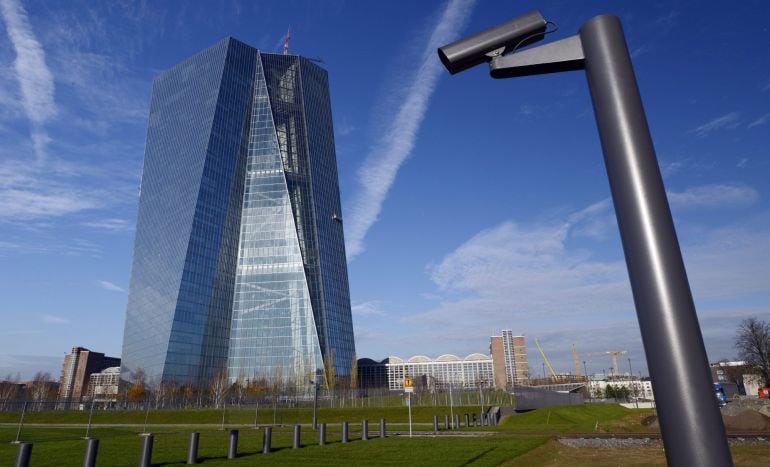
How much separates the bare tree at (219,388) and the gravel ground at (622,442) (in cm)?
7459

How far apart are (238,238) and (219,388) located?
4098 cm

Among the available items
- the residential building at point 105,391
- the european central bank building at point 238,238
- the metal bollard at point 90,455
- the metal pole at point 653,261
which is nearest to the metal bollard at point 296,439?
the metal bollard at point 90,455

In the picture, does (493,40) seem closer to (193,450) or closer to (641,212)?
(641,212)

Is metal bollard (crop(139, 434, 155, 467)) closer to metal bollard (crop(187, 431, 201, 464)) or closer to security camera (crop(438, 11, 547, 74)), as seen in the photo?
metal bollard (crop(187, 431, 201, 464))

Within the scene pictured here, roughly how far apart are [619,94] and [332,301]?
119416 mm

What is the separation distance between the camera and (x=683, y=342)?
120 inches

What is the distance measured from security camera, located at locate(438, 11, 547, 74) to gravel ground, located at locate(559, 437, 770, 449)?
2420 cm

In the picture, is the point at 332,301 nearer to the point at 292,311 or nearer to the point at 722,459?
the point at 292,311

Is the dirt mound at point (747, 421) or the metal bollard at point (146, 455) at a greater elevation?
the metal bollard at point (146, 455)

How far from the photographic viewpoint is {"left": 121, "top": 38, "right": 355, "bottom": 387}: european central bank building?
11194cm

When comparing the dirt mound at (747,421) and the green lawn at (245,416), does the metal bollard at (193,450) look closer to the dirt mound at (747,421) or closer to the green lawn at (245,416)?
the dirt mound at (747,421)

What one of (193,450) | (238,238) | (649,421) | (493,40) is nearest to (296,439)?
(193,450)

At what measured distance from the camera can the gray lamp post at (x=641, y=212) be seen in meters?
2.94

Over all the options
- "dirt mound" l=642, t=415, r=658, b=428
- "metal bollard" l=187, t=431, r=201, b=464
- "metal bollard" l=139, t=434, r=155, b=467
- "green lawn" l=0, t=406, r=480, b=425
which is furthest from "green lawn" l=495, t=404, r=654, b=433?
"metal bollard" l=139, t=434, r=155, b=467
